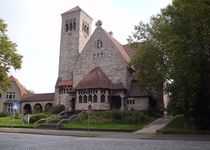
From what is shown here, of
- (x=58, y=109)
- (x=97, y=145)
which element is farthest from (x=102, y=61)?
(x=97, y=145)

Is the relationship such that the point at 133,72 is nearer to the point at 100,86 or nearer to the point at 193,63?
the point at 100,86

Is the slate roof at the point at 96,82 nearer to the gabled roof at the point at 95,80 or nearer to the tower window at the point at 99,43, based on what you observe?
the gabled roof at the point at 95,80

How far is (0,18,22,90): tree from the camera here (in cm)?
3888

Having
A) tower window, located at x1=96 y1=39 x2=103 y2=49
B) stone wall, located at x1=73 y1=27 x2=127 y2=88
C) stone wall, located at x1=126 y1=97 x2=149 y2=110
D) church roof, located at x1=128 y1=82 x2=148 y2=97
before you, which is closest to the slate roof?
stone wall, located at x1=73 y1=27 x2=127 y2=88

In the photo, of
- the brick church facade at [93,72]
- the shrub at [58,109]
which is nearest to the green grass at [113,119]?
the brick church facade at [93,72]

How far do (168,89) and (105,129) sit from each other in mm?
8083

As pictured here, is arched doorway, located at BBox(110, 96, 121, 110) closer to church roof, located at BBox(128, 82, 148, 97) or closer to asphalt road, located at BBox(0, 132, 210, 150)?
church roof, located at BBox(128, 82, 148, 97)

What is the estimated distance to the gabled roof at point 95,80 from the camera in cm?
5012

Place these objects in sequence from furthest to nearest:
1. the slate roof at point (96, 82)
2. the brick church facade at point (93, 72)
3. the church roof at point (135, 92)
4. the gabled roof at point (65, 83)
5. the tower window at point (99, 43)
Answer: the gabled roof at point (65, 83) < the tower window at point (99, 43) < the brick church facade at point (93, 72) < the slate roof at point (96, 82) < the church roof at point (135, 92)

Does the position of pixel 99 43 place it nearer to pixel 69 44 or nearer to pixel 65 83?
pixel 69 44

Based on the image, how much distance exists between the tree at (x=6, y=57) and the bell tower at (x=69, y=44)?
1746cm

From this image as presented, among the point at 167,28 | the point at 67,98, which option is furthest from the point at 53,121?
the point at 167,28

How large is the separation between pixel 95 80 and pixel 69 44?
12634 mm

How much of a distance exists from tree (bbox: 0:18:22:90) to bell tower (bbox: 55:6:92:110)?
687 inches
